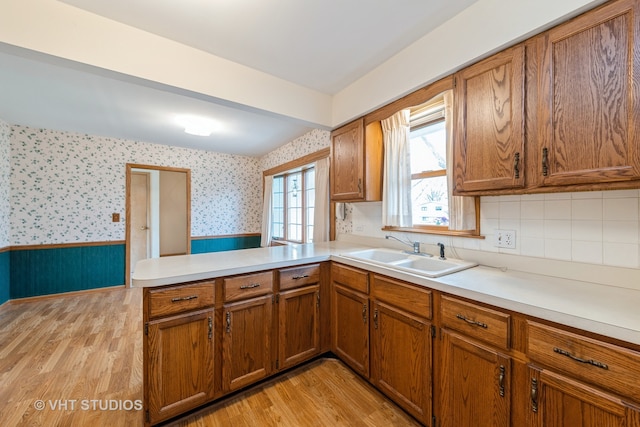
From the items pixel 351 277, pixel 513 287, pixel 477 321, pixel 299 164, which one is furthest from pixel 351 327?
pixel 299 164

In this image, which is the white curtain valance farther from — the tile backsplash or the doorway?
the doorway

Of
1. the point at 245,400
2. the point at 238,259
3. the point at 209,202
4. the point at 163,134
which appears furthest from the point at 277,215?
the point at 245,400

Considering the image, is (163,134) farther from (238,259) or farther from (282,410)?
(282,410)

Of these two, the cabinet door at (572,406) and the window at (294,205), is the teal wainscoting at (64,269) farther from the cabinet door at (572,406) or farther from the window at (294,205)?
the cabinet door at (572,406)

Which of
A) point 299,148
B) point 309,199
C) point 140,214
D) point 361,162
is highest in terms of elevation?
point 299,148

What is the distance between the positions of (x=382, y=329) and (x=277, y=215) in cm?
346

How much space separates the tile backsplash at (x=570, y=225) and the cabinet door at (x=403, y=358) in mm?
692

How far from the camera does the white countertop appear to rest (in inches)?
33.6

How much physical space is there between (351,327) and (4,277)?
4370 mm

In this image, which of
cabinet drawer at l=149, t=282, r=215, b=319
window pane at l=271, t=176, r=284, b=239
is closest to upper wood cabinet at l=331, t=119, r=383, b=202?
cabinet drawer at l=149, t=282, r=215, b=319

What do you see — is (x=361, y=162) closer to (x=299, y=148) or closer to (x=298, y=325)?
(x=298, y=325)

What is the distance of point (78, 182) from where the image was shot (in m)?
3.63

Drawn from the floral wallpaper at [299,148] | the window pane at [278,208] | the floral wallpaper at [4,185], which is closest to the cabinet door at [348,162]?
the floral wallpaper at [299,148]

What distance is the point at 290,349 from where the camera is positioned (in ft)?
6.15
